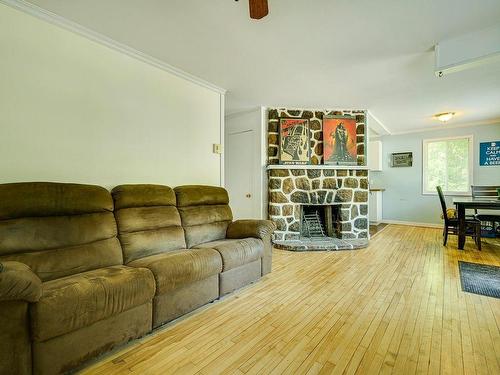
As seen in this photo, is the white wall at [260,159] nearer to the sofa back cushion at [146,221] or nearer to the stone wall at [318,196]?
the stone wall at [318,196]

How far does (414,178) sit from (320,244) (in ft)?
12.3

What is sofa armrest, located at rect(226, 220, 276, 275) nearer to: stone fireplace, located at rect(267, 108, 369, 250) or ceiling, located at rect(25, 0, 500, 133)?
stone fireplace, located at rect(267, 108, 369, 250)

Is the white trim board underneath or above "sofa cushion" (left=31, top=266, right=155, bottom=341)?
underneath

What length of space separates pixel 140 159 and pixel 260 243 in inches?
62.3

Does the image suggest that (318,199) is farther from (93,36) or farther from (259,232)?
(93,36)

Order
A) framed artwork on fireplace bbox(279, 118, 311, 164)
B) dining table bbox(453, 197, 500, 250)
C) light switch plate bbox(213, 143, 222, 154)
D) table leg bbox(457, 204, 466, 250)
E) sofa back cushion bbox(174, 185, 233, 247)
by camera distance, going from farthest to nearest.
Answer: framed artwork on fireplace bbox(279, 118, 311, 164) < table leg bbox(457, 204, 466, 250) < dining table bbox(453, 197, 500, 250) < light switch plate bbox(213, 143, 222, 154) < sofa back cushion bbox(174, 185, 233, 247)

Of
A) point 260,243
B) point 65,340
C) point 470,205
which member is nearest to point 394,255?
point 470,205

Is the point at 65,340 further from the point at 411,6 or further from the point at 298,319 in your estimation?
the point at 411,6

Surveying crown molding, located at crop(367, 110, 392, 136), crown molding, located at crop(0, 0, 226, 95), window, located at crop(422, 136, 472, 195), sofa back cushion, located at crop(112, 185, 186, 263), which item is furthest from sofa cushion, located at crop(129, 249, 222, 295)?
window, located at crop(422, 136, 472, 195)

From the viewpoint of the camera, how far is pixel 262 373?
4.75ft

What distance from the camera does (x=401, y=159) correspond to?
6449mm

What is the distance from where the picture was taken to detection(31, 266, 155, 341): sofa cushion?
128 cm

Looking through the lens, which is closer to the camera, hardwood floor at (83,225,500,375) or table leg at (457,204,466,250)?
hardwood floor at (83,225,500,375)

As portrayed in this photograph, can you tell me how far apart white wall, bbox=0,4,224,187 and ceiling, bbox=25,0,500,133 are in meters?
0.25
